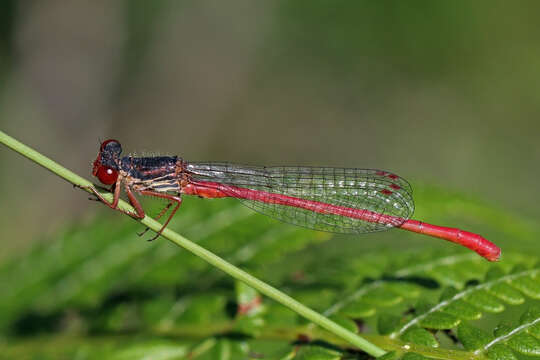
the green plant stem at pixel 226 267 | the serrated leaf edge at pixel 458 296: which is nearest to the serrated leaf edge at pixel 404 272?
the serrated leaf edge at pixel 458 296

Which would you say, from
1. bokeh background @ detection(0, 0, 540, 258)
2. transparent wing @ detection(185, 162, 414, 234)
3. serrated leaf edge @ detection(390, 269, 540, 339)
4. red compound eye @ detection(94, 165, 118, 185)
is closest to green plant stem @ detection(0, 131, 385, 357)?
serrated leaf edge @ detection(390, 269, 540, 339)

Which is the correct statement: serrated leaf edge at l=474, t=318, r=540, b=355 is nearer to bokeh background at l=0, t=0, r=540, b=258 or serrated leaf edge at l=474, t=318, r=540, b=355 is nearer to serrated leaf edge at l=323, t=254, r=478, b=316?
serrated leaf edge at l=323, t=254, r=478, b=316

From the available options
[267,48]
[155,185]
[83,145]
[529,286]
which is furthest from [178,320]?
[267,48]

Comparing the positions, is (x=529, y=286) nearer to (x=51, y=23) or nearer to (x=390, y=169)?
(x=390, y=169)

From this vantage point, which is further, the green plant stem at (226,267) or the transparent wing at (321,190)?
the transparent wing at (321,190)

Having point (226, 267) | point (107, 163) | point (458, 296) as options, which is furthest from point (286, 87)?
point (226, 267)

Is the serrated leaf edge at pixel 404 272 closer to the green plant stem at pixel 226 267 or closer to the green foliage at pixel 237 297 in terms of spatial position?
the green foliage at pixel 237 297

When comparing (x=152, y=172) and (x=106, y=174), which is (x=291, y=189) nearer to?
(x=152, y=172)
